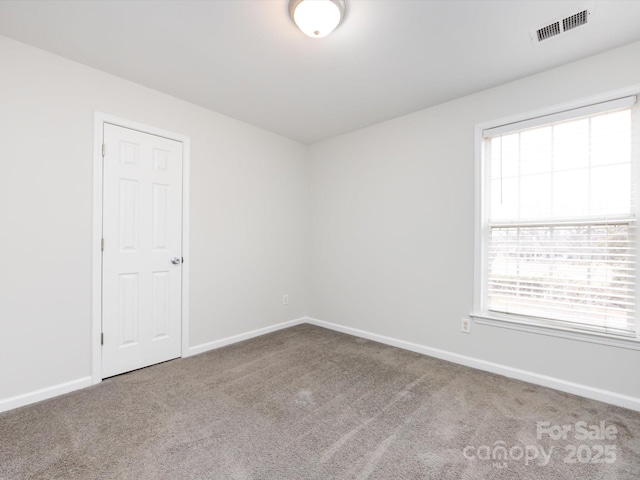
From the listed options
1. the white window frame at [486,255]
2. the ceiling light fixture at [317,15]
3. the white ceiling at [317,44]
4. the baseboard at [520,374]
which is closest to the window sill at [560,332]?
the white window frame at [486,255]

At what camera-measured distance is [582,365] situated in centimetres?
228

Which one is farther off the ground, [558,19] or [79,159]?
[558,19]

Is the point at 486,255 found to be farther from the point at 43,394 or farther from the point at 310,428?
the point at 43,394

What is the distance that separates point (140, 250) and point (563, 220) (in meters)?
3.55

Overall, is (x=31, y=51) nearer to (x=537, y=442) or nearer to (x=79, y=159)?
(x=79, y=159)

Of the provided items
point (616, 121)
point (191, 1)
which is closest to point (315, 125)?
point (191, 1)

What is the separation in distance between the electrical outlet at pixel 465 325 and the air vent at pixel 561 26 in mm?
2254

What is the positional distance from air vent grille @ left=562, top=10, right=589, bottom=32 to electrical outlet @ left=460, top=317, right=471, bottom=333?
2.29m

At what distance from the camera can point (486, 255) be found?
279 cm

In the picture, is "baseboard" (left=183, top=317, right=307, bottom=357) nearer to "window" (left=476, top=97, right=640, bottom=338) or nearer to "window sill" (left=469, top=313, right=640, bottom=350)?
"window sill" (left=469, top=313, right=640, bottom=350)

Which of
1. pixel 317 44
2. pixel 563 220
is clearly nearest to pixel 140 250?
pixel 317 44

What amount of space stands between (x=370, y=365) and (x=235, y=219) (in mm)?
2118

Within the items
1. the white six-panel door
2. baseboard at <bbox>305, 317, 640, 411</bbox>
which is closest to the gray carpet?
baseboard at <bbox>305, 317, 640, 411</bbox>

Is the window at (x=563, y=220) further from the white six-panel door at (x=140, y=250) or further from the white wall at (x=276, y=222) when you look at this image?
the white six-panel door at (x=140, y=250)
